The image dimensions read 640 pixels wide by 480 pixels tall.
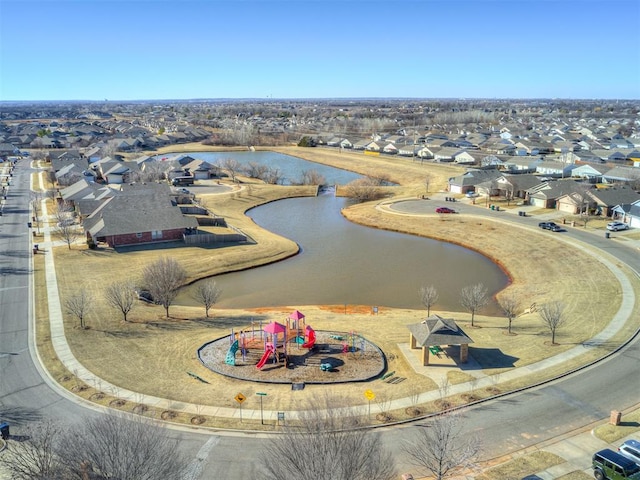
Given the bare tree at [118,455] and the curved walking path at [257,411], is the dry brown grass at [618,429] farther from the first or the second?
the bare tree at [118,455]

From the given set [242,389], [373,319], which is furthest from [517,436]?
[373,319]

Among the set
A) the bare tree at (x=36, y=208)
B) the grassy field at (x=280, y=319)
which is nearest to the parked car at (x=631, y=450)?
the grassy field at (x=280, y=319)

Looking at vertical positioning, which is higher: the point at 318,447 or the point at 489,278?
the point at 318,447

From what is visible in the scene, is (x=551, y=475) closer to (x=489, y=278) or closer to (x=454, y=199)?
(x=489, y=278)

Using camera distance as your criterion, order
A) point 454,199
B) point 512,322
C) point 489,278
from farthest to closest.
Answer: point 454,199 < point 489,278 < point 512,322

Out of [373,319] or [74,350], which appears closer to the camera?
[74,350]

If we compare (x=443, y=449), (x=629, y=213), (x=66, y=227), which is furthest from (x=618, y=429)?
(x=66, y=227)

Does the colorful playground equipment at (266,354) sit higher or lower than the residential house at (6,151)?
lower
